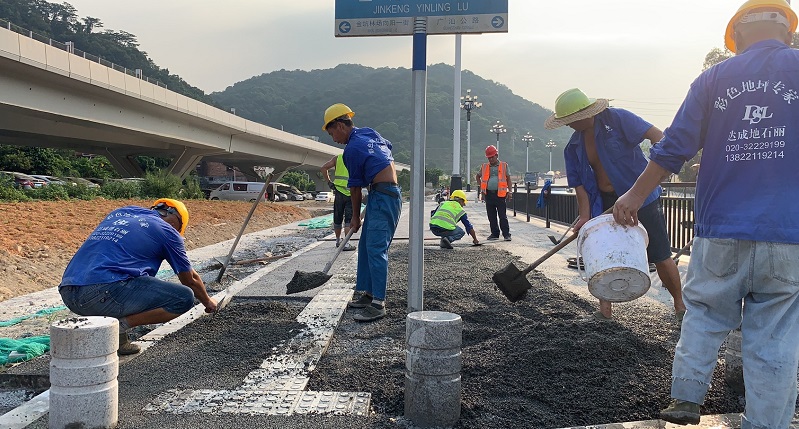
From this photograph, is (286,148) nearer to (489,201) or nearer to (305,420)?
(489,201)

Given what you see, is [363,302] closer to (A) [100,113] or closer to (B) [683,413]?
(B) [683,413]

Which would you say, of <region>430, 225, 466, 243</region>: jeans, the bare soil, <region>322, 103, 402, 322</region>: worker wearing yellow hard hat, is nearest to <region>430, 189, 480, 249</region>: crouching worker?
<region>430, 225, 466, 243</region>: jeans

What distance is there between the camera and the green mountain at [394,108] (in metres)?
126

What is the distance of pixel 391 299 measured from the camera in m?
5.53

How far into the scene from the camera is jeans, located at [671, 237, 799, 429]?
2.13 metres

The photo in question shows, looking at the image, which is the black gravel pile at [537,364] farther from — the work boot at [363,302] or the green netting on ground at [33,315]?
the green netting on ground at [33,315]

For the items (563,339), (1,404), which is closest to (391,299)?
(563,339)

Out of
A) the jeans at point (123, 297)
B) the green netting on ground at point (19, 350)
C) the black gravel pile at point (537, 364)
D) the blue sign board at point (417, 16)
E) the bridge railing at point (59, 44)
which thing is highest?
the bridge railing at point (59, 44)

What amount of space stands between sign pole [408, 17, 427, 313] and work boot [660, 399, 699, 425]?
6.97ft

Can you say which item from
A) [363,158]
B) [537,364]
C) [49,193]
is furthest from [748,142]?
[49,193]

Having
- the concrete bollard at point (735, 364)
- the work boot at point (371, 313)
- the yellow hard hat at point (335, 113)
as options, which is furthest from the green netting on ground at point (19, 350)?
the concrete bollard at point (735, 364)

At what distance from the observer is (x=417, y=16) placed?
4.01 metres

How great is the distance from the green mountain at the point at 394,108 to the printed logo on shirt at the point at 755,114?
90.8 m

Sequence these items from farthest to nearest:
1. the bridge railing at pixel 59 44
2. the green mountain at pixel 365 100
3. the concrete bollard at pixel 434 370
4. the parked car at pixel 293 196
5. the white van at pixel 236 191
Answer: the green mountain at pixel 365 100, the parked car at pixel 293 196, the white van at pixel 236 191, the bridge railing at pixel 59 44, the concrete bollard at pixel 434 370
